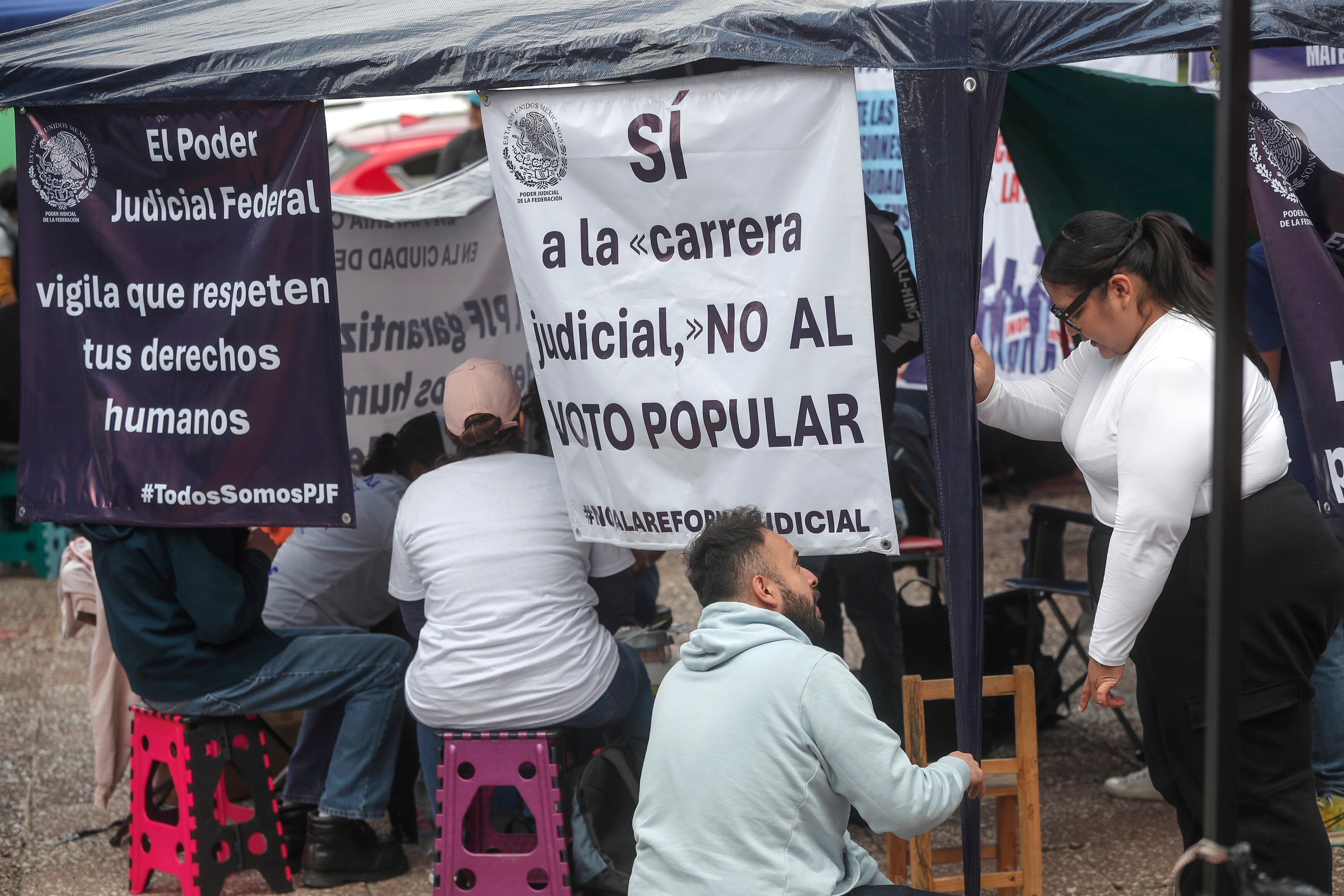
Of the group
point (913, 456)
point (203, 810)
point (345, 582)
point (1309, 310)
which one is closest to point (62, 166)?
point (345, 582)

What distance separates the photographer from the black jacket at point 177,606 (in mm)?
3699

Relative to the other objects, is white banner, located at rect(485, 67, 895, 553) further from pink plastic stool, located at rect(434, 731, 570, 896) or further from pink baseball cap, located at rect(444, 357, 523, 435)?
pink plastic stool, located at rect(434, 731, 570, 896)

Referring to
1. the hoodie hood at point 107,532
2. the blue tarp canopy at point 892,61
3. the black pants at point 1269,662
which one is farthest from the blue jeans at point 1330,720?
the hoodie hood at point 107,532

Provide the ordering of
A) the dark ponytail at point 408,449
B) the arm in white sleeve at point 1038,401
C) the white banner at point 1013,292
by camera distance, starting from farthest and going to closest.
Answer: the white banner at point 1013,292 → the dark ponytail at point 408,449 → the arm in white sleeve at point 1038,401

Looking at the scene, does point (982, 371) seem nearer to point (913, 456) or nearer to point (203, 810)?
point (913, 456)

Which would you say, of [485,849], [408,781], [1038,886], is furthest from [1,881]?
[1038,886]

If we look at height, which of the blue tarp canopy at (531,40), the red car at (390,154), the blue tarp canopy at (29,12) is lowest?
the blue tarp canopy at (531,40)

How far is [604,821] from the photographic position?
137 inches

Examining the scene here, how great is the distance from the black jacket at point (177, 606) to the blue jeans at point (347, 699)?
0.21 ft

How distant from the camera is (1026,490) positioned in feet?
28.6

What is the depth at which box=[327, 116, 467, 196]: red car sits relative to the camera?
10.5 metres

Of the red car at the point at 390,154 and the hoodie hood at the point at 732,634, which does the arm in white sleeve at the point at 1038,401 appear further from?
the red car at the point at 390,154

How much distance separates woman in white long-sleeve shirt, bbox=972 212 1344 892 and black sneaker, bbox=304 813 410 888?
7.23 ft

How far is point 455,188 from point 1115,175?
8.52 ft
